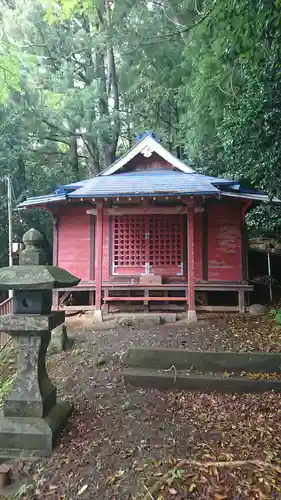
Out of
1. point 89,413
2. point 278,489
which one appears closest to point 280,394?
point 278,489

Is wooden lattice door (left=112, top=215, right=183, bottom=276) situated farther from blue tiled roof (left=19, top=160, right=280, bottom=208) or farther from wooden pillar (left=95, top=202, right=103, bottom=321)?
wooden pillar (left=95, top=202, right=103, bottom=321)

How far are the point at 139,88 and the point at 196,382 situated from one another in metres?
15.8

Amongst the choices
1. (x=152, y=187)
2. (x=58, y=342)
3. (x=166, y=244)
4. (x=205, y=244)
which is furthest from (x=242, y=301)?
(x=58, y=342)

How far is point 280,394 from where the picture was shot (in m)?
4.33

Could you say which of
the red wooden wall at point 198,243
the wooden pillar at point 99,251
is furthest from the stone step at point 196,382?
the red wooden wall at point 198,243

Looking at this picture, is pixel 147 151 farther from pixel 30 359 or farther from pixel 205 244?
pixel 30 359

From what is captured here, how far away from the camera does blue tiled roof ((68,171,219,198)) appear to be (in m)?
7.92

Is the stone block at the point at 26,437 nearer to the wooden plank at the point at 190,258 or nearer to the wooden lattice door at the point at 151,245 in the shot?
the wooden plank at the point at 190,258

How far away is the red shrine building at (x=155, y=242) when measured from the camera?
367 inches

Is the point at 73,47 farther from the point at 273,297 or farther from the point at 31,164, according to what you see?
the point at 273,297

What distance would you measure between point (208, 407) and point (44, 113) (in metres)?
15.1

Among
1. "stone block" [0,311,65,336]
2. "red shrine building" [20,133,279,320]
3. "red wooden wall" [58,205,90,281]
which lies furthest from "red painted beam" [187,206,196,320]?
"stone block" [0,311,65,336]

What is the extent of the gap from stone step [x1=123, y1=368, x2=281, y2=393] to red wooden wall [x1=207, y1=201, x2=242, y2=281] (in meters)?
5.36

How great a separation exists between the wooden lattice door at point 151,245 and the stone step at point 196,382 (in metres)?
5.24
